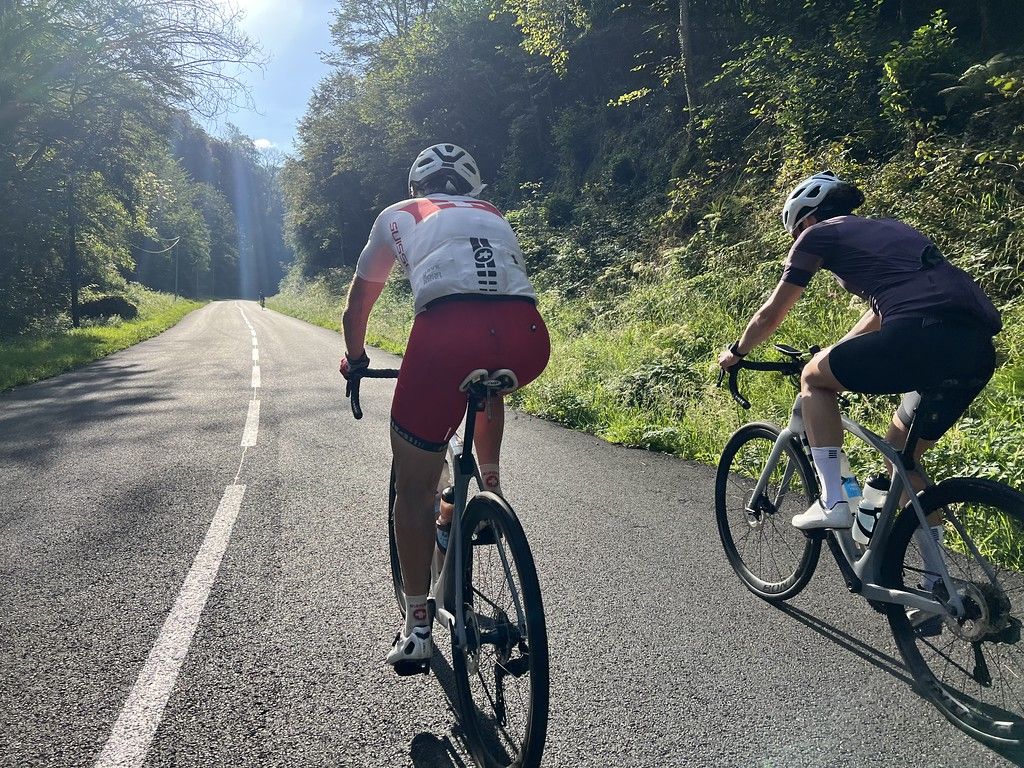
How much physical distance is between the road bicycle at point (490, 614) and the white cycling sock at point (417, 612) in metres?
0.06

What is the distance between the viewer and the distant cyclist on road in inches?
90.1

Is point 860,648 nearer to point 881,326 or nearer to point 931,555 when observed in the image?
point 931,555

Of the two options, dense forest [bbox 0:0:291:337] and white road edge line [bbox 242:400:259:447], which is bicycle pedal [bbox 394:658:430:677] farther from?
dense forest [bbox 0:0:291:337]

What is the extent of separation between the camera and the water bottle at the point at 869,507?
2.82 m

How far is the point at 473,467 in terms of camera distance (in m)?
2.47

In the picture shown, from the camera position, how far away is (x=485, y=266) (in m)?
2.33

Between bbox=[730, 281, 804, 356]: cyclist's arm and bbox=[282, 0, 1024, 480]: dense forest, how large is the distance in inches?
92.4

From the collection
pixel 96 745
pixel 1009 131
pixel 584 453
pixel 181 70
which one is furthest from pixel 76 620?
pixel 181 70

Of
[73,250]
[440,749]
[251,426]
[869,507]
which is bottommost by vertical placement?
[440,749]

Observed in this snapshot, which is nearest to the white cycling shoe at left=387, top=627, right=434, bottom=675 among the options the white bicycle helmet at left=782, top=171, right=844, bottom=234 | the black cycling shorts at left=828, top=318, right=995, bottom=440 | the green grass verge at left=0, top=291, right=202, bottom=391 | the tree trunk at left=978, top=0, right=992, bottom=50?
the black cycling shorts at left=828, top=318, right=995, bottom=440

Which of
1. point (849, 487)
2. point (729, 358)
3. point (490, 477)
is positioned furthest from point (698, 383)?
point (490, 477)

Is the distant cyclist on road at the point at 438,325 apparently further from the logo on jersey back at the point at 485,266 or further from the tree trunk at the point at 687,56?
the tree trunk at the point at 687,56

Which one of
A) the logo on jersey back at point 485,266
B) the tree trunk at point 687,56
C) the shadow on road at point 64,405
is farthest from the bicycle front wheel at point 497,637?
the tree trunk at point 687,56

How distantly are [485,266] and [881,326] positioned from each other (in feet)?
5.28
